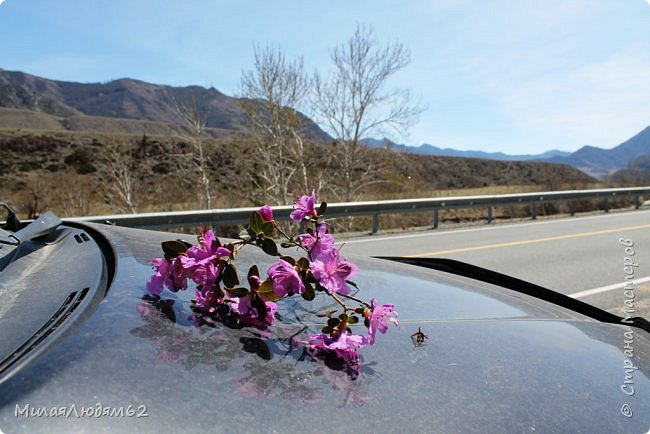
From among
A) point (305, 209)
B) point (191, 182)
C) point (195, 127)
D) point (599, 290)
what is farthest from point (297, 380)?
point (195, 127)

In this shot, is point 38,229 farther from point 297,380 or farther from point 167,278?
point 297,380

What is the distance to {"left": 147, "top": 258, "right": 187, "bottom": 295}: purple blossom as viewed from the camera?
140 cm

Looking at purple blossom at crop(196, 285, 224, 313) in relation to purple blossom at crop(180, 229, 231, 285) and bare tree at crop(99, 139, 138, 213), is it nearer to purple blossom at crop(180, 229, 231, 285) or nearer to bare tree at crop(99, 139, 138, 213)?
purple blossom at crop(180, 229, 231, 285)

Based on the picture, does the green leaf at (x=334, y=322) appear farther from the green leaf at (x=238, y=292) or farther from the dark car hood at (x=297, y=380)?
the green leaf at (x=238, y=292)

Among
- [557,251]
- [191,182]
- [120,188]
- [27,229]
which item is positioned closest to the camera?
[27,229]

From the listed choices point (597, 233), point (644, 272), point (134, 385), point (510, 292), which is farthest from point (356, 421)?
point (597, 233)

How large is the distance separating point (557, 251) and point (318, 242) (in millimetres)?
9619

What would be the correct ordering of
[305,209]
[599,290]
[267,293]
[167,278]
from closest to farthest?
1. [267,293]
2. [167,278]
3. [305,209]
4. [599,290]

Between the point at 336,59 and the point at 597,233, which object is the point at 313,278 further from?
the point at 336,59

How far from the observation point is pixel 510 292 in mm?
2605

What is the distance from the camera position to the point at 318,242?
1434 millimetres

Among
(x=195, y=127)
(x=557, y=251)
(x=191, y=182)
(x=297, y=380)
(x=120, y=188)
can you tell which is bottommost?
(x=557, y=251)

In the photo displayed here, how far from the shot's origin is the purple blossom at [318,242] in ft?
4.62

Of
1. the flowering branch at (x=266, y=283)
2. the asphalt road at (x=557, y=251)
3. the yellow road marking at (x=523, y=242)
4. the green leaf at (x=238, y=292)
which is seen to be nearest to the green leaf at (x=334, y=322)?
the flowering branch at (x=266, y=283)
